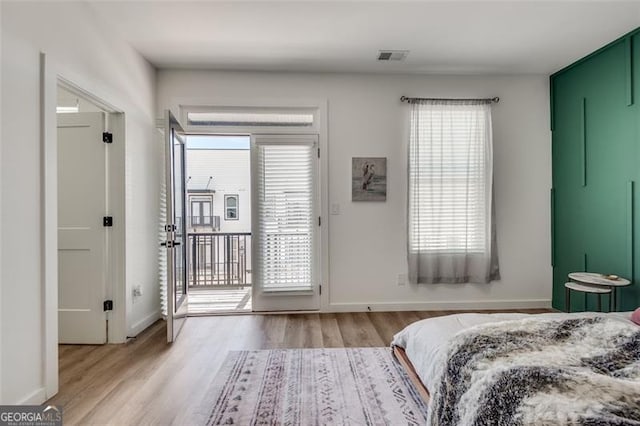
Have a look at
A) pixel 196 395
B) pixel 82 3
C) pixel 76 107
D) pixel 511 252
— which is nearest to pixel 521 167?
pixel 511 252

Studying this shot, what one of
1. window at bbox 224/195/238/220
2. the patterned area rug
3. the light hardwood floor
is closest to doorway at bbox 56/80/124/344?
the light hardwood floor

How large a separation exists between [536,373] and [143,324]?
10.8 feet

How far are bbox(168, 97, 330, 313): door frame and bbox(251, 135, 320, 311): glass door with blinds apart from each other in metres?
0.06

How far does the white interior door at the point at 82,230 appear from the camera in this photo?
2744mm

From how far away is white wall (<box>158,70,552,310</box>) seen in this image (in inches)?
140

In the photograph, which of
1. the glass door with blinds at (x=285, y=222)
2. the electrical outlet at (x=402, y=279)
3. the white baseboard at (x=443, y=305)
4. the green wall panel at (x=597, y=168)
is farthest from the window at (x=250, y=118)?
the green wall panel at (x=597, y=168)

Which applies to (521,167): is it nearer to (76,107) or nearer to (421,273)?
(421,273)

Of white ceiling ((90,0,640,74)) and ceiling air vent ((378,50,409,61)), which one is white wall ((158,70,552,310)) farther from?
ceiling air vent ((378,50,409,61))

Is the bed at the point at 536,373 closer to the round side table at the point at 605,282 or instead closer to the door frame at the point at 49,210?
the round side table at the point at 605,282

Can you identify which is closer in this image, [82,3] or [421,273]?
[82,3]

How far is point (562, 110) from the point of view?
3.53 meters

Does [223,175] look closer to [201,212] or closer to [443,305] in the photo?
[201,212]

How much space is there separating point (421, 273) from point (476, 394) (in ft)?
8.34

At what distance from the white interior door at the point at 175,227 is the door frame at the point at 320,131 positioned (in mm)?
525
